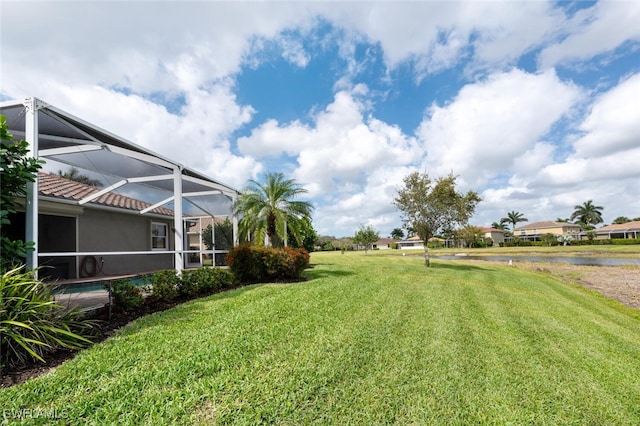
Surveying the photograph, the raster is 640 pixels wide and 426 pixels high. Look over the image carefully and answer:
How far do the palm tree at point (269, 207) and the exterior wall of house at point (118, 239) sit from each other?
17.9 ft

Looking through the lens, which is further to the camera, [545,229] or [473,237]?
[545,229]

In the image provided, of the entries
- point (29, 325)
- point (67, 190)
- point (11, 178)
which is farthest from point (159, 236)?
point (29, 325)

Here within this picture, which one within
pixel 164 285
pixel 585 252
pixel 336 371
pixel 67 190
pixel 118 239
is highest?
pixel 67 190

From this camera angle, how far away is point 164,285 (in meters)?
7.00

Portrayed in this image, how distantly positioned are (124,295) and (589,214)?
11931cm

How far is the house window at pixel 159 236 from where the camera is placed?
15748 mm

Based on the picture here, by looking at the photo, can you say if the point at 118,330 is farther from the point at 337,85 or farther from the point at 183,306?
the point at 337,85

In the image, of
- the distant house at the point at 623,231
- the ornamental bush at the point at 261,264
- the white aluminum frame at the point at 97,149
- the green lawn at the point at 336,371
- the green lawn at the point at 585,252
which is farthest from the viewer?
the distant house at the point at 623,231

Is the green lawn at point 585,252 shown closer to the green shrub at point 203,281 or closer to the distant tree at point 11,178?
the green shrub at point 203,281

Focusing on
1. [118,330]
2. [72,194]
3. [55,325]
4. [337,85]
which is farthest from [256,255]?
[337,85]

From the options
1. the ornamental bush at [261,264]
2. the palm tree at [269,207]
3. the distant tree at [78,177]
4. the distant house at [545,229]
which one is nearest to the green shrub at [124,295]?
the ornamental bush at [261,264]

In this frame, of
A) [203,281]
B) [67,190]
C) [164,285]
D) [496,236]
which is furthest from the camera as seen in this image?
[496,236]

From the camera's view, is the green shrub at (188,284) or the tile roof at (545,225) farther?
the tile roof at (545,225)

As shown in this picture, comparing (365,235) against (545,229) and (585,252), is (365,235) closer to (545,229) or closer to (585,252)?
(585,252)
